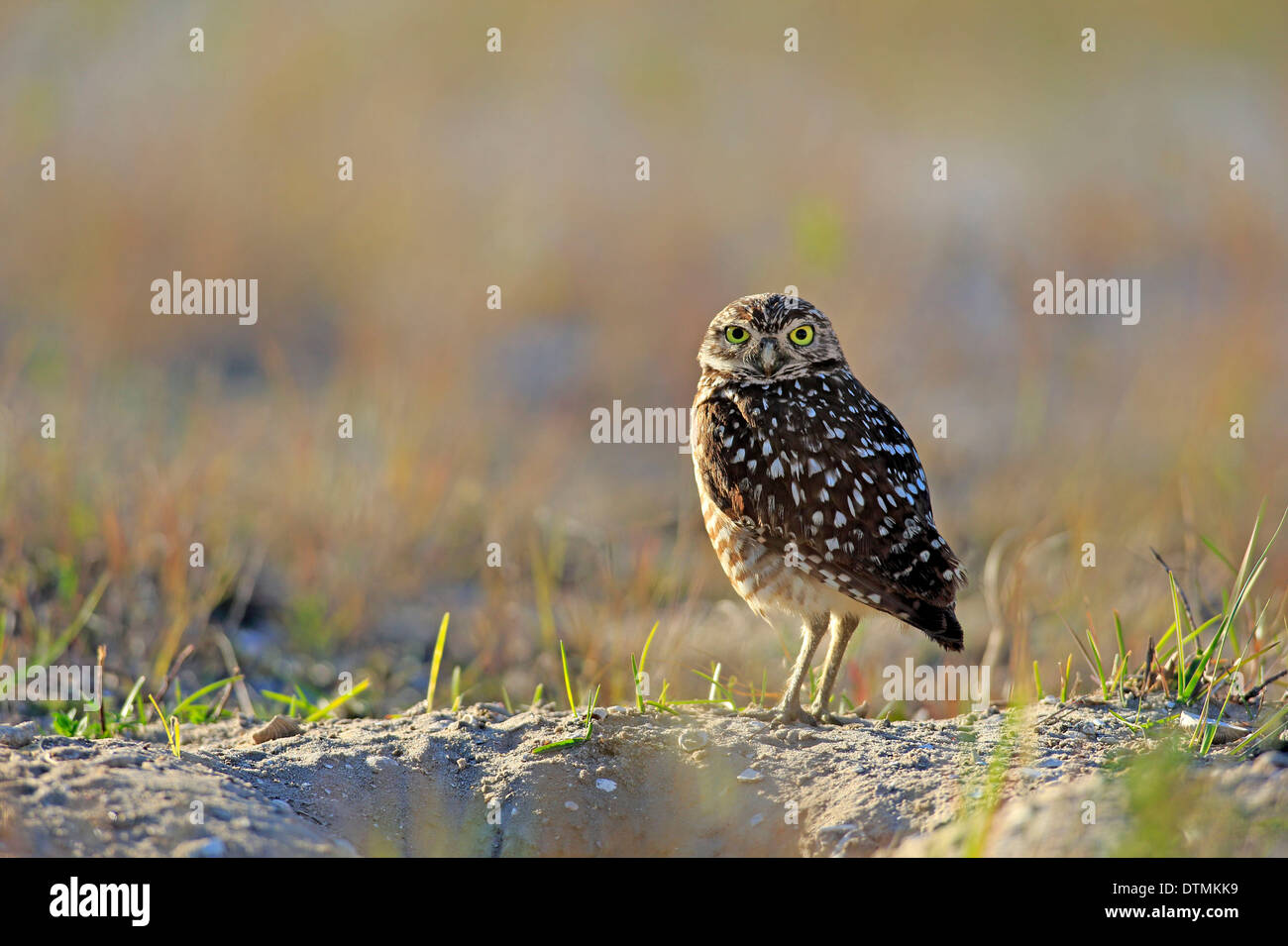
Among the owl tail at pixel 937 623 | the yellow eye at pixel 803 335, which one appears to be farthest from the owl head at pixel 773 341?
the owl tail at pixel 937 623

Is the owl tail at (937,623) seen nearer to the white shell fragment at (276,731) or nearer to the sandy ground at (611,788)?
the sandy ground at (611,788)

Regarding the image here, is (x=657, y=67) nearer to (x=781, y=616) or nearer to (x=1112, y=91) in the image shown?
(x=1112, y=91)

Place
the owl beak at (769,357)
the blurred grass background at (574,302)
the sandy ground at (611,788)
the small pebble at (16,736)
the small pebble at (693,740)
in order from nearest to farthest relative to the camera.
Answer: the sandy ground at (611,788) → the small pebble at (16,736) → the small pebble at (693,740) → the owl beak at (769,357) → the blurred grass background at (574,302)

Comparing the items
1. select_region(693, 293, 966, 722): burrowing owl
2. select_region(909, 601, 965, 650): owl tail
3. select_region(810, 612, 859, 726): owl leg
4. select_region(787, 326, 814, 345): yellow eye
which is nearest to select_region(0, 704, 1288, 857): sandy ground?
select_region(810, 612, 859, 726): owl leg

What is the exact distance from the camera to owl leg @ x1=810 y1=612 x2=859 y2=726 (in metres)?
4.70

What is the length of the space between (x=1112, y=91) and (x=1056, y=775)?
13112 millimetres

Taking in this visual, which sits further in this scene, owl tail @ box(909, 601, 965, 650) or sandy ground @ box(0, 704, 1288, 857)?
owl tail @ box(909, 601, 965, 650)

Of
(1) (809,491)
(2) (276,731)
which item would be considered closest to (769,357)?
(1) (809,491)

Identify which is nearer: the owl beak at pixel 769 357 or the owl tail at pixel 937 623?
the owl tail at pixel 937 623

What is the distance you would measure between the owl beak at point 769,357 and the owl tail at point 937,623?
113 centimetres

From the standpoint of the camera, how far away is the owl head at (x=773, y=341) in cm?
486

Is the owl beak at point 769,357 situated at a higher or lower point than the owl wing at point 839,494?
higher

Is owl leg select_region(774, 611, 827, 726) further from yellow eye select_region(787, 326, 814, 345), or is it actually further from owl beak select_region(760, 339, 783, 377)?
yellow eye select_region(787, 326, 814, 345)

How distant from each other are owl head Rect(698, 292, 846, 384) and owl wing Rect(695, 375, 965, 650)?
0.12 metres
